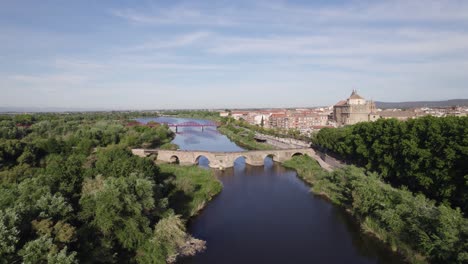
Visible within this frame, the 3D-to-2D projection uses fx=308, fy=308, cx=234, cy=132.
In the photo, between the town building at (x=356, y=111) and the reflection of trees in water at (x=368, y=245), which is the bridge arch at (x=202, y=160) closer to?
the reflection of trees in water at (x=368, y=245)

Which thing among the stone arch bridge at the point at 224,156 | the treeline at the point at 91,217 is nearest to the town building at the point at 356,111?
the stone arch bridge at the point at 224,156

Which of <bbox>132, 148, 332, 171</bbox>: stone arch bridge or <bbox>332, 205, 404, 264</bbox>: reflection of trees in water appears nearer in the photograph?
<bbox>332, 205, 404, 264</bbox>: reflection of trees in water

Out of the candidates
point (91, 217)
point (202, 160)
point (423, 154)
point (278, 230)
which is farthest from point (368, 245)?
point (202, 160)

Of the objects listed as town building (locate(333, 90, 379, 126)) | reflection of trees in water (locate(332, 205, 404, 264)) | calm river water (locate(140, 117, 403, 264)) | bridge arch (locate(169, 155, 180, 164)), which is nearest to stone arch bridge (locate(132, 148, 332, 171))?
bridge arch (locate(169, 155, 180, 164))

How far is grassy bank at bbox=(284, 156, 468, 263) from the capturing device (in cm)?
1199

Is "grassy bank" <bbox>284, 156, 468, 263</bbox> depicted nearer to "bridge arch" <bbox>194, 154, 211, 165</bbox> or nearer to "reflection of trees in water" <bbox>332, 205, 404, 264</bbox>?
"reflection of trees in water" <bbox>332, 205, 404, 264</bbox>

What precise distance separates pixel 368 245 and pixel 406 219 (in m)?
2.60

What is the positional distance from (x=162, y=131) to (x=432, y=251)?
49.7 metres

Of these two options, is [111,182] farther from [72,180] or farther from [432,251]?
[432,251]

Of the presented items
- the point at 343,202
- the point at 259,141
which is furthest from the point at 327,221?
the point at 259,141

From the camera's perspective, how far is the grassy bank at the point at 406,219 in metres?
12.0

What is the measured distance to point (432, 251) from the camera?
1312 centimetres

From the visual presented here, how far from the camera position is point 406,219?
1531 centimetres

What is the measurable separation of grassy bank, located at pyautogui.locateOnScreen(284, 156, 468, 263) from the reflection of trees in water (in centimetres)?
35
